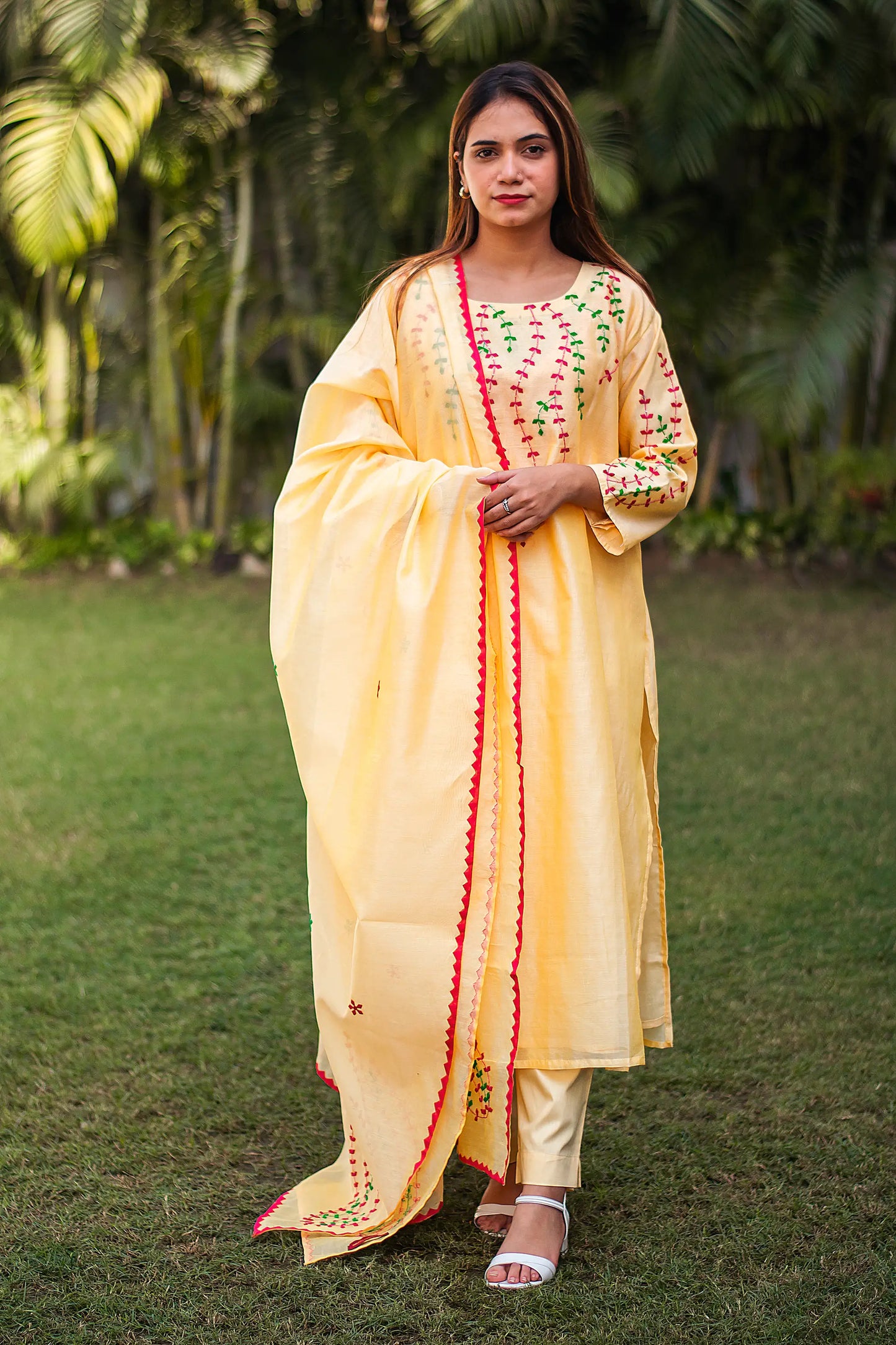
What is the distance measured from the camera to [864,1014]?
291 cm

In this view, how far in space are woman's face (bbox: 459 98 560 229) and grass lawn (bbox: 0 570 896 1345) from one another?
5.12ft

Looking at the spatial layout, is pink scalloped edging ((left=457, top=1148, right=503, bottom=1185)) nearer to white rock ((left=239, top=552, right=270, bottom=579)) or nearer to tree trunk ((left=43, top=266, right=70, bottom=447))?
white rock ((left=239, top=552, right=270, bottom=579))

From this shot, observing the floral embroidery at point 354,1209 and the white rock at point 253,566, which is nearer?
the floral embroidery at point 354,1209

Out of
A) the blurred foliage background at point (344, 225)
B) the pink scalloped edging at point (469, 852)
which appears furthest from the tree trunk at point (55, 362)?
the pink scalloped edging at point (469, 852)

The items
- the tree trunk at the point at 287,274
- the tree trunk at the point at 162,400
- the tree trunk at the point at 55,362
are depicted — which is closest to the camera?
the tree trunk at the point at 287,274

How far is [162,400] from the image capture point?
341 inches

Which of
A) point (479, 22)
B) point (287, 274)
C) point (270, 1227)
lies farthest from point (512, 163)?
point (287, 274)

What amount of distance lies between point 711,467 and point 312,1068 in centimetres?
607

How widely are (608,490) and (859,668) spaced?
398 centimetres

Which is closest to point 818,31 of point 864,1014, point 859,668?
point 859,668

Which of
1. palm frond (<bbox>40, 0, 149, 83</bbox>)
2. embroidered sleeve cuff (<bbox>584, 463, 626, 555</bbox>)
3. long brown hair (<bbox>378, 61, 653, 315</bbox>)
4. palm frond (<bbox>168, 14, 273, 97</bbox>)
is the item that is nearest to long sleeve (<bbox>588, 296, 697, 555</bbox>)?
embroidered sleeve cuff (<bbox>584, 463, 626, 555</bbox>)

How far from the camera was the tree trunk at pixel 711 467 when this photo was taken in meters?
8.14

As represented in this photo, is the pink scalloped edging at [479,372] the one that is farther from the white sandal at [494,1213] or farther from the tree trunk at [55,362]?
the tree trunk at [55,362]

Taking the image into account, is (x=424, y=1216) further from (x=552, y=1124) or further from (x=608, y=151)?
(x=608, y=151)
